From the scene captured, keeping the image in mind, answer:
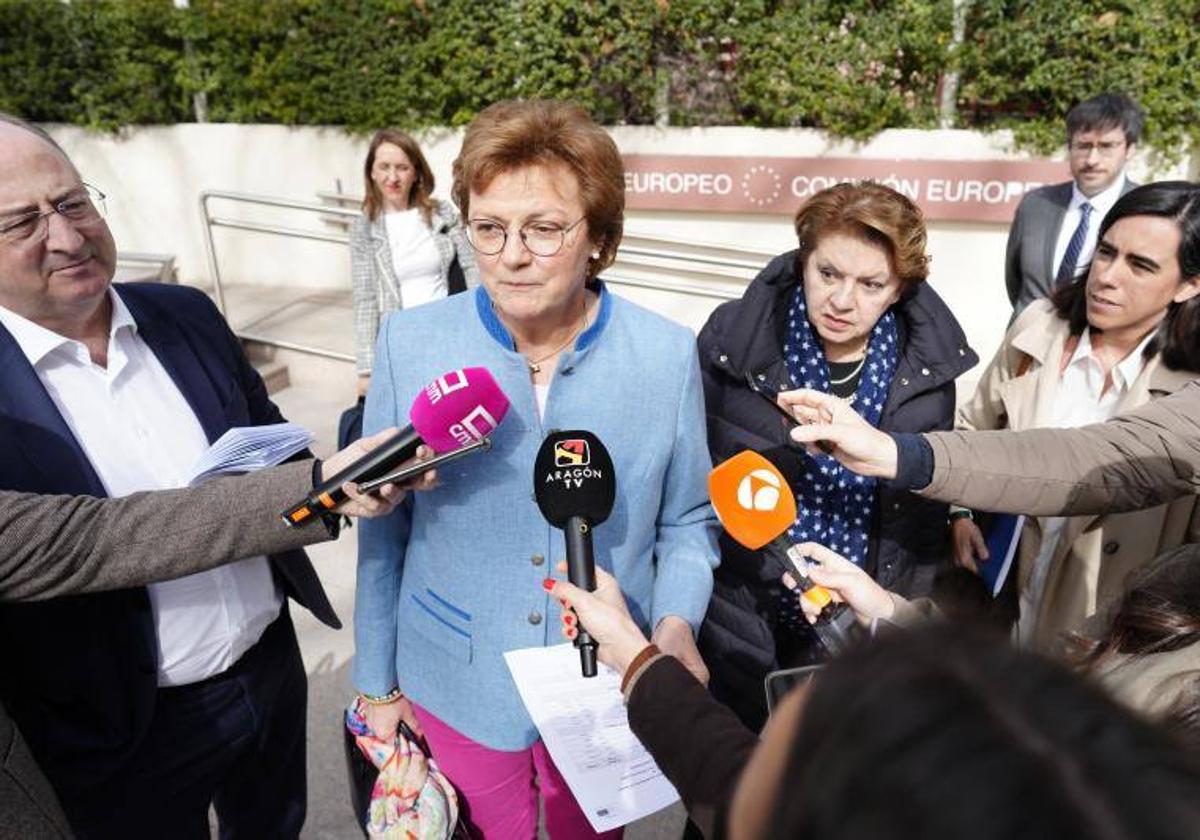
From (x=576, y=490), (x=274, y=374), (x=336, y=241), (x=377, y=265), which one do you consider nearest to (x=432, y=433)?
(x=576, y=490)

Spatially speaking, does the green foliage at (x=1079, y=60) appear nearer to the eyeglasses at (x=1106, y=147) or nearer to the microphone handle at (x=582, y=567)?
the eyeglasses at (x=1106, y=147)

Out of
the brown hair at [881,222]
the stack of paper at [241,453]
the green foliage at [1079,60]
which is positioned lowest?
the stack of paper at [241,453]

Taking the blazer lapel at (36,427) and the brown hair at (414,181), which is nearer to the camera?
the blazer lapel at (36,427)

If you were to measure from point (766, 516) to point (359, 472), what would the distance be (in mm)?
743

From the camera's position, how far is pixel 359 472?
4.42 feet

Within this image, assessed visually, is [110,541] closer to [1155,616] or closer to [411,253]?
[1155,616]

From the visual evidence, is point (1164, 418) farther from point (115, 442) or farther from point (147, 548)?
point (115, 442)

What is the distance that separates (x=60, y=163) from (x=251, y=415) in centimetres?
67

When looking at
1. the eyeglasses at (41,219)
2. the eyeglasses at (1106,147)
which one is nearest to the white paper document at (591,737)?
the eyeglasses at (41,219)

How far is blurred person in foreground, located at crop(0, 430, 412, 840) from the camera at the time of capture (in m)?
1.20

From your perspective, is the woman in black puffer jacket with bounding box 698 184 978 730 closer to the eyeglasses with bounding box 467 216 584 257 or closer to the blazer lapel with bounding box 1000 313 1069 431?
the blazer lapel with bounding box 1000 313 1069 431

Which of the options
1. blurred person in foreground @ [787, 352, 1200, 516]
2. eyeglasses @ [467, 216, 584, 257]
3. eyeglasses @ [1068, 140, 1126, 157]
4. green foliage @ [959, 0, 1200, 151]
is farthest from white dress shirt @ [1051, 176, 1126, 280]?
eyeglasses @ [467, 216, 584, 257]

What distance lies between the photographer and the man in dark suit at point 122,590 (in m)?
1.39

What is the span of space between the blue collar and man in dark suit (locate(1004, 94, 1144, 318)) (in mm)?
3054
